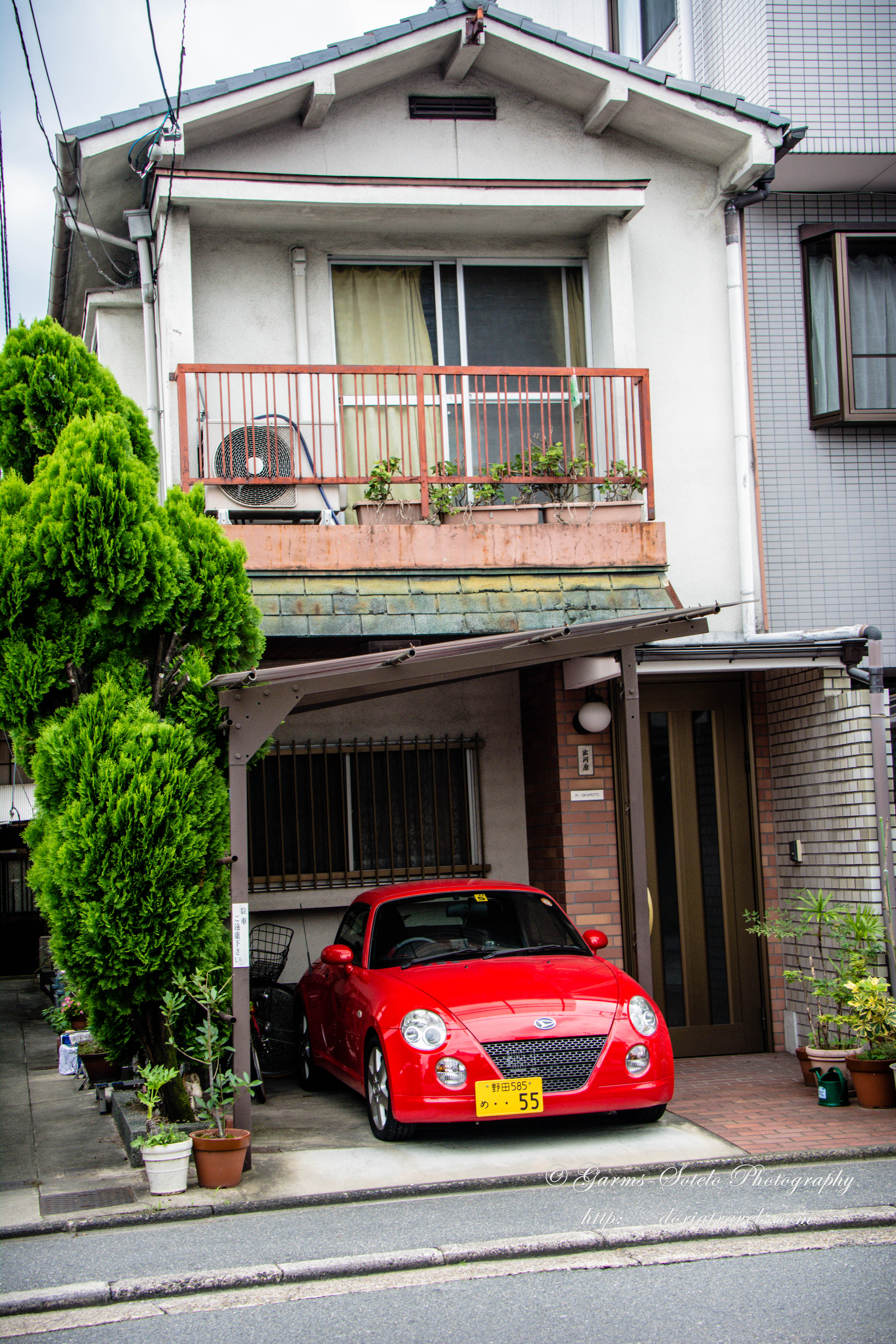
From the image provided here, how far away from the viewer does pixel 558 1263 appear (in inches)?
193

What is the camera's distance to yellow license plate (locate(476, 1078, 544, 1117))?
6.36 m

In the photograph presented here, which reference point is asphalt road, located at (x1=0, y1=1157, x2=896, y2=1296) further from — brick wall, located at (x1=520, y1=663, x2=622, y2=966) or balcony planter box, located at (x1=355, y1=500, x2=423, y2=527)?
balcony planter box, located at (x1=355, y1=500, x2=423, y2=527)

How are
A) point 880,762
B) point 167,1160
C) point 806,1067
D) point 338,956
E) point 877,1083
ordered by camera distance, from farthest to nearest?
point 880,762 < point 806,1067 < point 338,956 < point 877,1083 < point 167,1160

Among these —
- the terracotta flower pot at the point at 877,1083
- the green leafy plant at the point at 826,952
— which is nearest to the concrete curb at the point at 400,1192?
the terracotta flower pot at the point at 877,1083

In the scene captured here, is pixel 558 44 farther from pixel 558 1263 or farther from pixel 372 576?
pixel 558 1263

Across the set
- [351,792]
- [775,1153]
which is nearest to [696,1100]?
[775,1153]

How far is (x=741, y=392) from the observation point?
32.7 feet

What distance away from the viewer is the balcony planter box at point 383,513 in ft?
29.1

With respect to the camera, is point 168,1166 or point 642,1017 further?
point 642,1017

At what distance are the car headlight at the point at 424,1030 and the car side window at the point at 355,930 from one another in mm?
1211

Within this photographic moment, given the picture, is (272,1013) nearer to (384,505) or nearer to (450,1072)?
(450,1072)

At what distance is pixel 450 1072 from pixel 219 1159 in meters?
1.23

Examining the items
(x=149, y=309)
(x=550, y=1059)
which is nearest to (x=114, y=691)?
(x=550, y=1059)

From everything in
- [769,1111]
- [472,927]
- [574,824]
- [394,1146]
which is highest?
[574,824]
